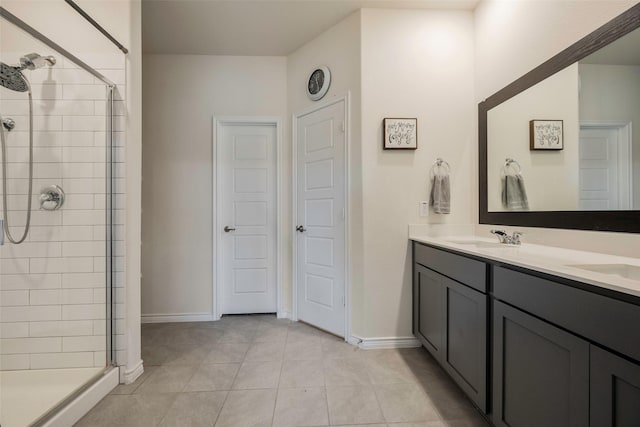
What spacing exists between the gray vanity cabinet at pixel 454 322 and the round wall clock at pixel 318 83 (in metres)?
1.59

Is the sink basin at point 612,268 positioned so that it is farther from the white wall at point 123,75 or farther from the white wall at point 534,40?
the white wall at point 123,75

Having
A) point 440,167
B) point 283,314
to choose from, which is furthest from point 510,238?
point 283,314

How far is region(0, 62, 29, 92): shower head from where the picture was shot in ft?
4.86

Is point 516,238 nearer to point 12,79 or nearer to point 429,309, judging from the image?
point 429,309

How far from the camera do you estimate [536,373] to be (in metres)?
0.95

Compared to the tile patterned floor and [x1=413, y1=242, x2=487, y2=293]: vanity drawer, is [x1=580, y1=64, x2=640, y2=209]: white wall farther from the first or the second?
the tile patterned floor

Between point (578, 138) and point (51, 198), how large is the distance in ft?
9.71

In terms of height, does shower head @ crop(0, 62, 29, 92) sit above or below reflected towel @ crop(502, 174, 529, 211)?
above

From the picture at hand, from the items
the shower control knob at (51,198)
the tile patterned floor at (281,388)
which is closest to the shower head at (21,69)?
the shower control knob at (51,198)

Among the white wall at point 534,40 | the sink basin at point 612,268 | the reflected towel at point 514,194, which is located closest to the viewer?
the sink basin at point 612,268

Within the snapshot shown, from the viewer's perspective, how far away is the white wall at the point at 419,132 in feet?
6.88

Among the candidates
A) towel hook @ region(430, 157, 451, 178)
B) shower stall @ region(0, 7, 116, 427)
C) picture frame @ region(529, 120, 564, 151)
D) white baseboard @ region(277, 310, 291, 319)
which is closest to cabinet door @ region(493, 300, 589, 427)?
picture frame @ region(529, 120, 564, 151)

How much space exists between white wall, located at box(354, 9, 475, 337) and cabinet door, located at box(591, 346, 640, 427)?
1.38m

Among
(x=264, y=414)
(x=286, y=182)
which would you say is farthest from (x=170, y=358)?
(x=286, y=182)
